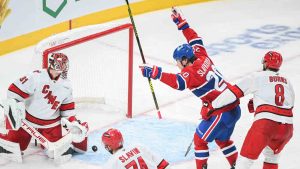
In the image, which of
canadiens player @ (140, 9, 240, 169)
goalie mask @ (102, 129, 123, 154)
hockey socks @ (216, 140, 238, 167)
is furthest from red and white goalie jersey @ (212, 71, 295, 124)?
goalie mask @ (102, 129, 123, 154)

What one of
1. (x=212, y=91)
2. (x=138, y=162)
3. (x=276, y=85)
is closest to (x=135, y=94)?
(x=212, y=91)

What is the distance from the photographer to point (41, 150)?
5793mm

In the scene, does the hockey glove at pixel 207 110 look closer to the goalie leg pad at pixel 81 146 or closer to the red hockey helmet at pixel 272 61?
the red hockey helmet at pixel 272 61

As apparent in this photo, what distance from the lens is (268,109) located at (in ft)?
15.5

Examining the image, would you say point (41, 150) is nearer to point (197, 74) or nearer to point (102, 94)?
point (102, 94)

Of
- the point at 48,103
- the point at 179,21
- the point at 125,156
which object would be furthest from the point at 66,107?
the point at 125,156

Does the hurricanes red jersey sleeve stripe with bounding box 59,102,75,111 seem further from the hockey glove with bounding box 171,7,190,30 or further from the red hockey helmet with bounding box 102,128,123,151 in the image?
the red hockey helmet with bounding box 102,128,123,151

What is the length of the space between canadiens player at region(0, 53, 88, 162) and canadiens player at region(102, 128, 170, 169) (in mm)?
1350

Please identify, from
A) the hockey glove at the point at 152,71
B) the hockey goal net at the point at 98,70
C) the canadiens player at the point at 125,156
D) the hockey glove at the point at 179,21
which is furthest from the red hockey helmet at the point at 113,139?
the hockey goal net at the point at 98,70

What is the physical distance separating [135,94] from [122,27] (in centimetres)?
101

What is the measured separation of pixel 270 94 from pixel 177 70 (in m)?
3.01

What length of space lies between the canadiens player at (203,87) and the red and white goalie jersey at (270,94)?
26 cm

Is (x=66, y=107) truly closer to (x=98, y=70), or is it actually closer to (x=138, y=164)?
(x=98, y=70)

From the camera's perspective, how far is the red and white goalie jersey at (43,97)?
5395 millimetres
